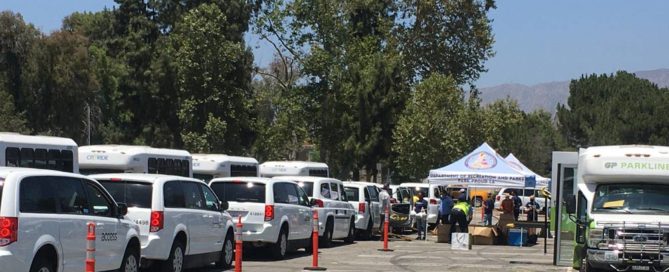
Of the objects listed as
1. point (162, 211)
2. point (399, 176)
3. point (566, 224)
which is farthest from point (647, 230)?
point (399, 176)

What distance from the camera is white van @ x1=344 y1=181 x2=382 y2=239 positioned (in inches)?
1169

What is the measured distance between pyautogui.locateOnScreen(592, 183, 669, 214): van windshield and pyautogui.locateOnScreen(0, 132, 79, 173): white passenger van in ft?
36.5

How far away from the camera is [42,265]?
11711 mm

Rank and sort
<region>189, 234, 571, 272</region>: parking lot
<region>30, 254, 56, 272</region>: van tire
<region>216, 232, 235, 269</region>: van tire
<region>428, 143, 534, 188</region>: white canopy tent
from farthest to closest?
<region>428, 143, 534, 188</region>: white canopy tent
<region>189, 234, 571, 272</region>: parking lot
<region>216, 232, 235, 269</region>: van tire
<region>30, 254, 56, 272</region>: van tire

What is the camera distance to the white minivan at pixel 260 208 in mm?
20344

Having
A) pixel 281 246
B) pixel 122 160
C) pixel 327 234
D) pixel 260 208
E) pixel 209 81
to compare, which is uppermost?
pixel 209 81

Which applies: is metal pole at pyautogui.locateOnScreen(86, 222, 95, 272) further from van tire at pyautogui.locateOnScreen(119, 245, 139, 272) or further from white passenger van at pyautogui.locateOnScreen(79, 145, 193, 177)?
white passenger van at pyautogui.locateOnScreen(79, 145, 193, 177)

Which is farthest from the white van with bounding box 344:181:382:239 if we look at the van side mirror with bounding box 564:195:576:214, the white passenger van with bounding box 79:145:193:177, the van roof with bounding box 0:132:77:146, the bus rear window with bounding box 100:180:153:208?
the bus rear window with bounding box 100:180:153:208

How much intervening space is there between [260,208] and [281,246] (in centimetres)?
115

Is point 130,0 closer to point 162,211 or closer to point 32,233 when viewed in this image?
point 162,211

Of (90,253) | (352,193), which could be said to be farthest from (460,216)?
(90,253)

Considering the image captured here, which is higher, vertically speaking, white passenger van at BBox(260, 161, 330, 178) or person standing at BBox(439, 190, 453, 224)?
white passenger van at BBox(260, 161, 330, 178)

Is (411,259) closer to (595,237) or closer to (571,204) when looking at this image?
(571,204)

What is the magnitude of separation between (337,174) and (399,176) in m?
3.61
